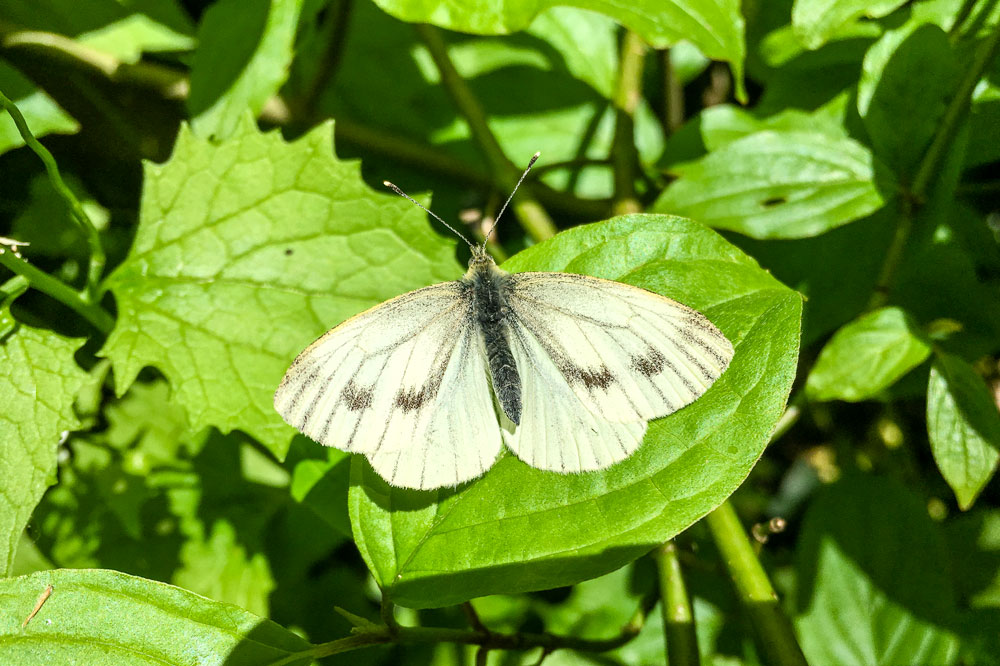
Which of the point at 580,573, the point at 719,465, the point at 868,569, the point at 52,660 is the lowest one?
the point at 868,569

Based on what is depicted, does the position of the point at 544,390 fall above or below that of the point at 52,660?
→ above

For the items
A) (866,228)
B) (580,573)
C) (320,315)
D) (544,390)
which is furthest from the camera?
(866,228)

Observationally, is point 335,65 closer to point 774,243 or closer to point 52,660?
point 774,243

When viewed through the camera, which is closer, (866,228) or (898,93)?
(898,93)

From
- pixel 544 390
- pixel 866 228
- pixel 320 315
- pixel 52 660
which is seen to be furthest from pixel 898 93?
pixel 52 660

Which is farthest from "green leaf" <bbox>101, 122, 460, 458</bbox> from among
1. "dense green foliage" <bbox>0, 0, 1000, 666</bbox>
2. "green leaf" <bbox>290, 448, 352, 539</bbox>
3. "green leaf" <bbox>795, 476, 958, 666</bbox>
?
"green leaf" <bbox>795, 476, 958, 666</bbox>

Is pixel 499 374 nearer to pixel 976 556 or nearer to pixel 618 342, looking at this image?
pixel 618 342

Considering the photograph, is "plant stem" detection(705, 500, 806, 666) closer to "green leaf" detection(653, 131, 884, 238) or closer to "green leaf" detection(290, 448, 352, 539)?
"green leaf" detection(653, 131, 884, 238)
